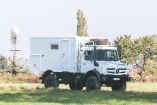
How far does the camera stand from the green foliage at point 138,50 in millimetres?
44844

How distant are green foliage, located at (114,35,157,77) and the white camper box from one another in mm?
18158

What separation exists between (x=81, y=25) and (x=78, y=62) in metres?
49.9

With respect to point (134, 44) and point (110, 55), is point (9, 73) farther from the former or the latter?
point (110, 55)

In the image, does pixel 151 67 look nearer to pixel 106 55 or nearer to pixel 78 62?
pixel 78 62

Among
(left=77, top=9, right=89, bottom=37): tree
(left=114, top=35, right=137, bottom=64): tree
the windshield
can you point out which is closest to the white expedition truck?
the windshield

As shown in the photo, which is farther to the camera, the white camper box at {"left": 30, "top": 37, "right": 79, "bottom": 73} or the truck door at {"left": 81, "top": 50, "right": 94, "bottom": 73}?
the white camper box at {"left": 30, "top": 37, "right": 79, "bottom": 73}

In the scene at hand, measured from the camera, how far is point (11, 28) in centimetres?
5203

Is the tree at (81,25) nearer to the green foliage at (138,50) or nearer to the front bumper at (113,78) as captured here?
the green foliage at (138,50)

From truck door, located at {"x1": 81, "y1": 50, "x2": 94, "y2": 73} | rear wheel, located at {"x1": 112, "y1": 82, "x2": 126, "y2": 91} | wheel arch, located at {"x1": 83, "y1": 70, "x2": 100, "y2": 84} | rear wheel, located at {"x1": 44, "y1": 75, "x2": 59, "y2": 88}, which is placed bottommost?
rear wheel, located at {"x1": 112, "y1": 82, "x2": 126, "y2": 91}

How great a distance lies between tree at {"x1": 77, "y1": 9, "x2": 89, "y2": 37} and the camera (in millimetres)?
74150

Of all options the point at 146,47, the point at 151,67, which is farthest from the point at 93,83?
the point at 146,47

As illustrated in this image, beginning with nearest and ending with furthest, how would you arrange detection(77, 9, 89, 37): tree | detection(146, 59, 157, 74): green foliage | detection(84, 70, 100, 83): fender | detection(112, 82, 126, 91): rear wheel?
detection(84, 70, 100, 83): fender → detection(112, 82, 126, 91): rear wheel → detection(146, 59, 157, 74): green foliage → detection(77, 9, 89, 37): tree

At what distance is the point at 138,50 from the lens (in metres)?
45.8

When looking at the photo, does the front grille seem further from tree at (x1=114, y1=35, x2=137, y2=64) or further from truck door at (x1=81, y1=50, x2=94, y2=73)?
tree at (x1=114, y1=35, x2=137, y2=64)
